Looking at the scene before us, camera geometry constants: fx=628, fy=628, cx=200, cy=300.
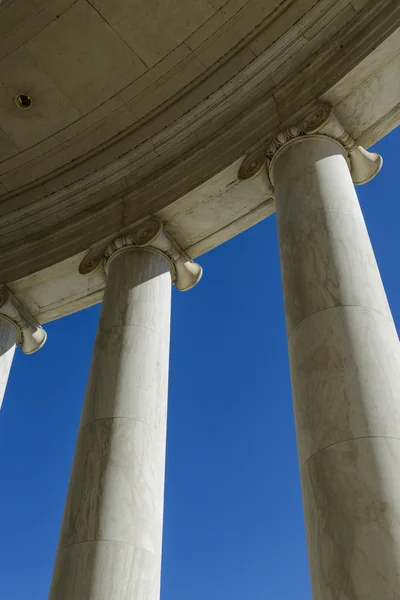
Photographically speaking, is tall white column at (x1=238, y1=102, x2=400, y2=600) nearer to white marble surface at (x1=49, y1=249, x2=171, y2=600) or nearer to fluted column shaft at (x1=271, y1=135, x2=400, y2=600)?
fluted column shaft at (x1=271, y1=135, x2=400, y2=600)

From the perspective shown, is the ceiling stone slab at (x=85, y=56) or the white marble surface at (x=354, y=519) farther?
the ceiling stone slab at (x=85, y=56)

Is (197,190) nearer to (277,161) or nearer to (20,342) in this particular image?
(277,161)

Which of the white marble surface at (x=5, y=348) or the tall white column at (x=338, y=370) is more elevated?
the white marble surface at (x=5, y=348)

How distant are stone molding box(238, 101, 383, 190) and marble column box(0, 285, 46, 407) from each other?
74180 millimetres

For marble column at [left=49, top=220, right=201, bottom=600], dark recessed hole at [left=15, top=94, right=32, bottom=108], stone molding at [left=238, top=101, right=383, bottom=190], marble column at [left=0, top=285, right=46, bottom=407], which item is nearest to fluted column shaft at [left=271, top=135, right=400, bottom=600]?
stone molding at [left=238, top=101, right=383, bottom=190]

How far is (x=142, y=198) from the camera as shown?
16175 centimetres

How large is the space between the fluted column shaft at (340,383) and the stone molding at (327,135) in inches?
309

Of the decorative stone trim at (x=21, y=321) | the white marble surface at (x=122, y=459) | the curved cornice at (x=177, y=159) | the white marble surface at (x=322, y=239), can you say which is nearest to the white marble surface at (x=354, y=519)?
the white marble surface at (x=322, y=239)

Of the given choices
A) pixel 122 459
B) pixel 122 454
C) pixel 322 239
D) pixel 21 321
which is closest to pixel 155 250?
pixel 21 321

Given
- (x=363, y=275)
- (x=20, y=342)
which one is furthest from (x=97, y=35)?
(x=363, y=275)

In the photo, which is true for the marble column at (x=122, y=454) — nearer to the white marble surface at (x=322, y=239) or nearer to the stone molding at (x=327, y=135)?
the stone molding at (x=327, y=135)

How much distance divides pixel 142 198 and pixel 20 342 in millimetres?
53299

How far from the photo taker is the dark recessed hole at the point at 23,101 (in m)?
175

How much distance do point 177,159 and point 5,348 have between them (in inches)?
2616
